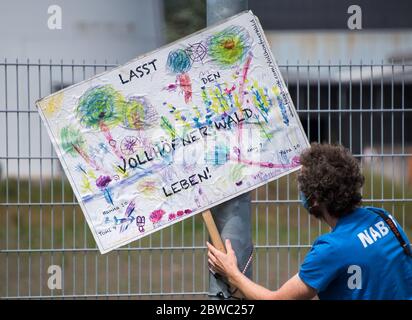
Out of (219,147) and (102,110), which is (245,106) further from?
(102,110)

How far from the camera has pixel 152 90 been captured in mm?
3686

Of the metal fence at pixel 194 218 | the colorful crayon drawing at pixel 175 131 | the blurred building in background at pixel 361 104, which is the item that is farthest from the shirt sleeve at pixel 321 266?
the blurred building in background at pixel 361 104

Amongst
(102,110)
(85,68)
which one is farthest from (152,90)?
(85,68)

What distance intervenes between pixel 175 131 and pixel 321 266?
43.7 inches

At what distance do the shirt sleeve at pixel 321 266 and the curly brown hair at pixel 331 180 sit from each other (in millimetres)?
185

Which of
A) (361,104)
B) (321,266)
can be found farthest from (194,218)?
(321,266)

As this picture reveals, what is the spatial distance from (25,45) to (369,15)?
3.37 meters

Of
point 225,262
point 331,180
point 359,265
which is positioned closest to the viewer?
point 359,265

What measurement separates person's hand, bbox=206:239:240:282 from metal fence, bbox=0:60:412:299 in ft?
4.48

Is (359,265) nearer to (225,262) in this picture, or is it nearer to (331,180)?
(331,180)

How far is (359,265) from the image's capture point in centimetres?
287

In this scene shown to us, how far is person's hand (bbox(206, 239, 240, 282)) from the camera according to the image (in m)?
3.31

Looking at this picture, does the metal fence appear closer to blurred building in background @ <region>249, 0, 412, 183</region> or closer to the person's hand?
blurred building in background @ <region>249, 0, 412, 183</region>
